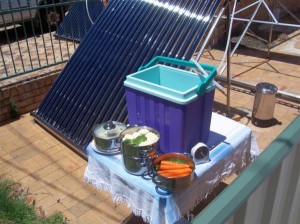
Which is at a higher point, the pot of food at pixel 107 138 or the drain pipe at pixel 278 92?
the pot of food at pixel 107 138

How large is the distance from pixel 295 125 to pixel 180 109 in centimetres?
62

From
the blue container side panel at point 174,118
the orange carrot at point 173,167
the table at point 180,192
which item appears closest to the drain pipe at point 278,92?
the table at point 180,192

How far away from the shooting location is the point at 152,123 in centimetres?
211

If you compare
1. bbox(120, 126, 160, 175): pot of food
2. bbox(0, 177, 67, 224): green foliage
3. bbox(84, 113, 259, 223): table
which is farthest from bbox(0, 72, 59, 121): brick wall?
bbox(120, 126, 160, 175): pot of food

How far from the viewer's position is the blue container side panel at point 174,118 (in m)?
1.93

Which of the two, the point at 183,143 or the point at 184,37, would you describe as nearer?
the point at 183,143

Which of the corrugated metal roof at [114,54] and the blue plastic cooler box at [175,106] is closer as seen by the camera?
the blue plastic cooler box at [175,106]

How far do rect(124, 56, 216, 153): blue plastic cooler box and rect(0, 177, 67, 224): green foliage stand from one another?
4.04 feet

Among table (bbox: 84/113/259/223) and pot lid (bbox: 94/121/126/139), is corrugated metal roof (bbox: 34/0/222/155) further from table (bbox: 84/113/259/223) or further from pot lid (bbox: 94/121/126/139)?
table (bbox: 84/113/259/223)

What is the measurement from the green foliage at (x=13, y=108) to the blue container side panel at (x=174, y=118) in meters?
2.78

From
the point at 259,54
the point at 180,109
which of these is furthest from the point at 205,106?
the point at 259,54

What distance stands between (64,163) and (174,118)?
2.03 metres

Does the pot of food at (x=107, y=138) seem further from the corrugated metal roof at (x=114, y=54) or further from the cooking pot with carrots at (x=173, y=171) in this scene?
the corrugated metal roof at (x=114, y=54)

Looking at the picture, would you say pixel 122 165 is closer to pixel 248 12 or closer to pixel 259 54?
pixel 259 54
